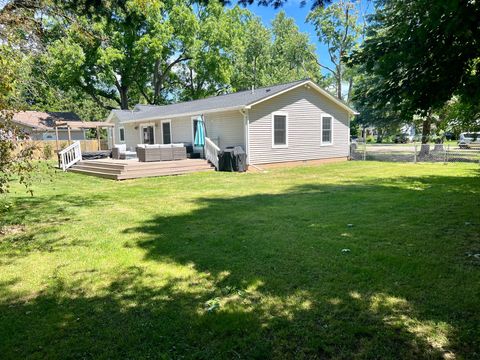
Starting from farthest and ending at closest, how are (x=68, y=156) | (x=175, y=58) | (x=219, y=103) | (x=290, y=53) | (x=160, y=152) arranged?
(x=290, y=53) → (x=175, y=58) → (x=68, y=156) → (x=219, y=103) → (x=160, y=152)

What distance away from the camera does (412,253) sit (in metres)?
4.32

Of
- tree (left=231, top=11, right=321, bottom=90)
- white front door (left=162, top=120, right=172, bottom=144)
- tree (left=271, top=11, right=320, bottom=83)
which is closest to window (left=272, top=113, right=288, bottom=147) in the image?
white front door (left=162, top=120, right=172, bottom=144)

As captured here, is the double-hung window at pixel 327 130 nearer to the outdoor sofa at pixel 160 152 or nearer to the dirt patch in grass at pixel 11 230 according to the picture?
the outdoor sofa at pixel 160 152

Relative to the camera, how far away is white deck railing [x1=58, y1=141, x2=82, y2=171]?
1755 centimetres

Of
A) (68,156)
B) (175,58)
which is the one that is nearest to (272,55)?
(175,58)

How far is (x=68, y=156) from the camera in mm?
18141

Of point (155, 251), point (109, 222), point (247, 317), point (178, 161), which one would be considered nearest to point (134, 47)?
point (178, 161)

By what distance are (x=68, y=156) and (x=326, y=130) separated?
13.5m

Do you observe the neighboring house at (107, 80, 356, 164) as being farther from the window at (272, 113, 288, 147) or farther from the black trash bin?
the black trash bin

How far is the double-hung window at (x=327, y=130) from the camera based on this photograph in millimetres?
18250

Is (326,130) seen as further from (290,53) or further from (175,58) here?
(290,53)

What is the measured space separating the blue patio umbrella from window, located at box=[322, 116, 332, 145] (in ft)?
20.6

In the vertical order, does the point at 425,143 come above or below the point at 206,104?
below

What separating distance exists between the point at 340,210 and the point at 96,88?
30719 millimetres
